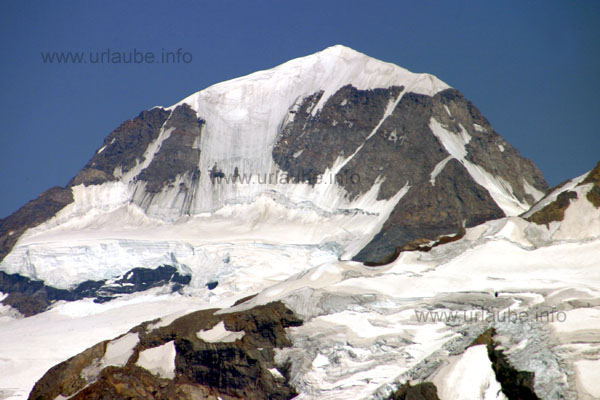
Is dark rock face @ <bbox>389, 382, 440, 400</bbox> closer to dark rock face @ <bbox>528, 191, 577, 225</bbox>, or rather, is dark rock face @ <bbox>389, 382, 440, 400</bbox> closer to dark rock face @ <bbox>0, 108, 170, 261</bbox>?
dark rock face @ <bbox>528, 191, 577, 225</bbox>

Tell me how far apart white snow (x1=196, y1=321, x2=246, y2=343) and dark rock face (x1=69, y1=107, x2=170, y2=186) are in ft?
281

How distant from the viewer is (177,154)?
13375cm

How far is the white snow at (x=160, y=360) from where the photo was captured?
50.0 metres

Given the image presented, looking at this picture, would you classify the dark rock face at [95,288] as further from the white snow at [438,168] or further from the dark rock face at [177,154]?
the white snow at [438,168]

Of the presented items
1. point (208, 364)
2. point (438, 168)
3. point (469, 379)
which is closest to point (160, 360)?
point (208, 364)

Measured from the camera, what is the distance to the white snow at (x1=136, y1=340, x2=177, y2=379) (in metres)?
50.0

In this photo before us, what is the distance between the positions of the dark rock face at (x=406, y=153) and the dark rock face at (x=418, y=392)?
59355 millimetres

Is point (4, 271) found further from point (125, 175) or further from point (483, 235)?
point (483, 235)

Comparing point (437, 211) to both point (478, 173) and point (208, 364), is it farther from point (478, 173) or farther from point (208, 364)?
point (208, 364)

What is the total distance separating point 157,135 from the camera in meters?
142

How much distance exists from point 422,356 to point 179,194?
85810 millimetres

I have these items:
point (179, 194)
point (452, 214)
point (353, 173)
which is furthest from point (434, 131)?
point (179, 194)

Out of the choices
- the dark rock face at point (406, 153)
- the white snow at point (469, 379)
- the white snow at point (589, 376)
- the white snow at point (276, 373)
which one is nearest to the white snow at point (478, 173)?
the dark rock face at point (406, 153)

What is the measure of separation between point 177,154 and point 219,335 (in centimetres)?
8507
